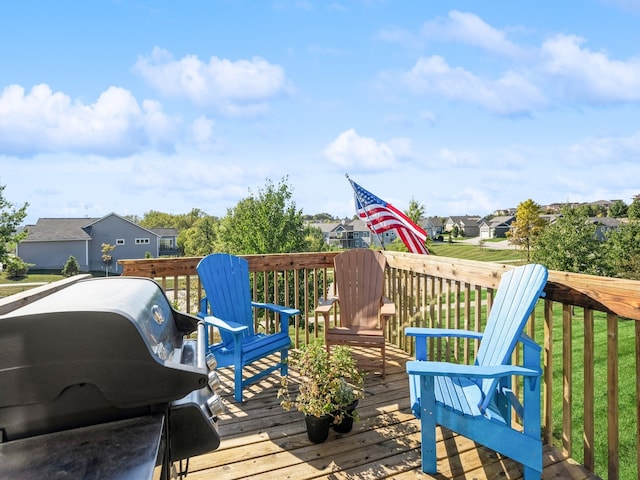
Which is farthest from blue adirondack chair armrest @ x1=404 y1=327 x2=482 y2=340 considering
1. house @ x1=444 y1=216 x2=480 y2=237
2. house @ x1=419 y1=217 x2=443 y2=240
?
house @ x1=444 y1=216 x2=480 y2=237

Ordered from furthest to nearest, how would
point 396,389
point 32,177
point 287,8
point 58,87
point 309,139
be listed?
point 58,87
point 309,139
point 32,177
point 287,8
point 396,389

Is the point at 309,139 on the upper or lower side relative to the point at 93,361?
upper

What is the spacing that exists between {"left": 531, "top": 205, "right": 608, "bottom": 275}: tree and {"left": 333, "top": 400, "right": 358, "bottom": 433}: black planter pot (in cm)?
1506

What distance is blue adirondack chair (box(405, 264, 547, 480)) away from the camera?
1854 millimetres

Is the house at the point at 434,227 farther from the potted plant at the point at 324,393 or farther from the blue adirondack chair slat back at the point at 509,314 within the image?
the potted plant at the point at 324,393

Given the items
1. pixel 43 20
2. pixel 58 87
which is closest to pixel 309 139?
pixel 43 20

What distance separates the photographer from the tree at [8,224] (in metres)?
18.2

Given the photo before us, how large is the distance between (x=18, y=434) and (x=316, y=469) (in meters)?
1.55

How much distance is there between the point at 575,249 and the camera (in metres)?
15.2

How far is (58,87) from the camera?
80.9 feet

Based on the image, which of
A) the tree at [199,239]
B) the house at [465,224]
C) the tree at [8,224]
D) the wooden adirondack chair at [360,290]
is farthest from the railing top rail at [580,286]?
the house at [465,224]

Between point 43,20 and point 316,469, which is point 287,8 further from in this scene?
point 316,469

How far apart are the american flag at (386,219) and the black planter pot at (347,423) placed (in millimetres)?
2513

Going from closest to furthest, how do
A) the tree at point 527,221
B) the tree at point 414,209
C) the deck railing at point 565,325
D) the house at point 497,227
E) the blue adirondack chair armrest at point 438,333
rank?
the deck railing at point 565,325 → the blue adirondack chair armrest at point 438,333 → the tree at point 414,209 → the tree at point 527,221 → the house at point 497,227
